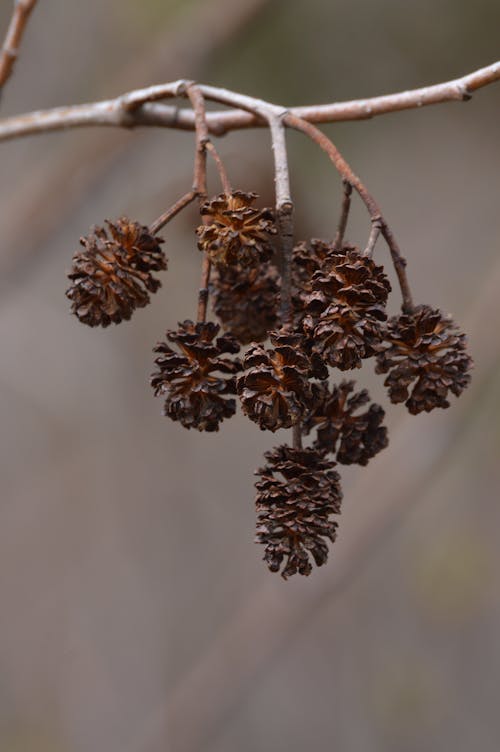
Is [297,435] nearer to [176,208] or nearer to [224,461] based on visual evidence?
[176,208]

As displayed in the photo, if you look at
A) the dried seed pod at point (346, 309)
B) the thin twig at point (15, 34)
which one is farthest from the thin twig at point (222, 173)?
the thin twig at point (15, 34)

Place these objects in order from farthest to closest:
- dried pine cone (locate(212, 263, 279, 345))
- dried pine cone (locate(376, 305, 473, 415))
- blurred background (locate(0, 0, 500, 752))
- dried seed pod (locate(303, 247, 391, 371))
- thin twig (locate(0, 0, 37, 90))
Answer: blurred background (locate(0, 0, 500, 752)), thin twig (locate(0, 0, 37, 90)), dried pine cone (locate(212, 263, 279, 345)), dried pine cone (locate(376, 305, 473, 415)), dried seed pod (locate(303, 247, 391, 371))

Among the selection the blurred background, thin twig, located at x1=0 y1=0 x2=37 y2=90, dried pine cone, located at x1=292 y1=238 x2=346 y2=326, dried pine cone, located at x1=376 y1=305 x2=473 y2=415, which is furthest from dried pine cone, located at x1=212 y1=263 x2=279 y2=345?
the blurred background

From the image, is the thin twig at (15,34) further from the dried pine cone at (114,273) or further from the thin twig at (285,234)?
the thin twig at (285,234)

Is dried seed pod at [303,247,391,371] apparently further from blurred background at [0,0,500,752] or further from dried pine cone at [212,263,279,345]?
blurred background at [0,0,500,752]

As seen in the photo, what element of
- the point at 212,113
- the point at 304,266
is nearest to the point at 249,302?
the point at 304,266

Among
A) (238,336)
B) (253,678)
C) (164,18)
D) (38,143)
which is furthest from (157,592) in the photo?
(238,336)
